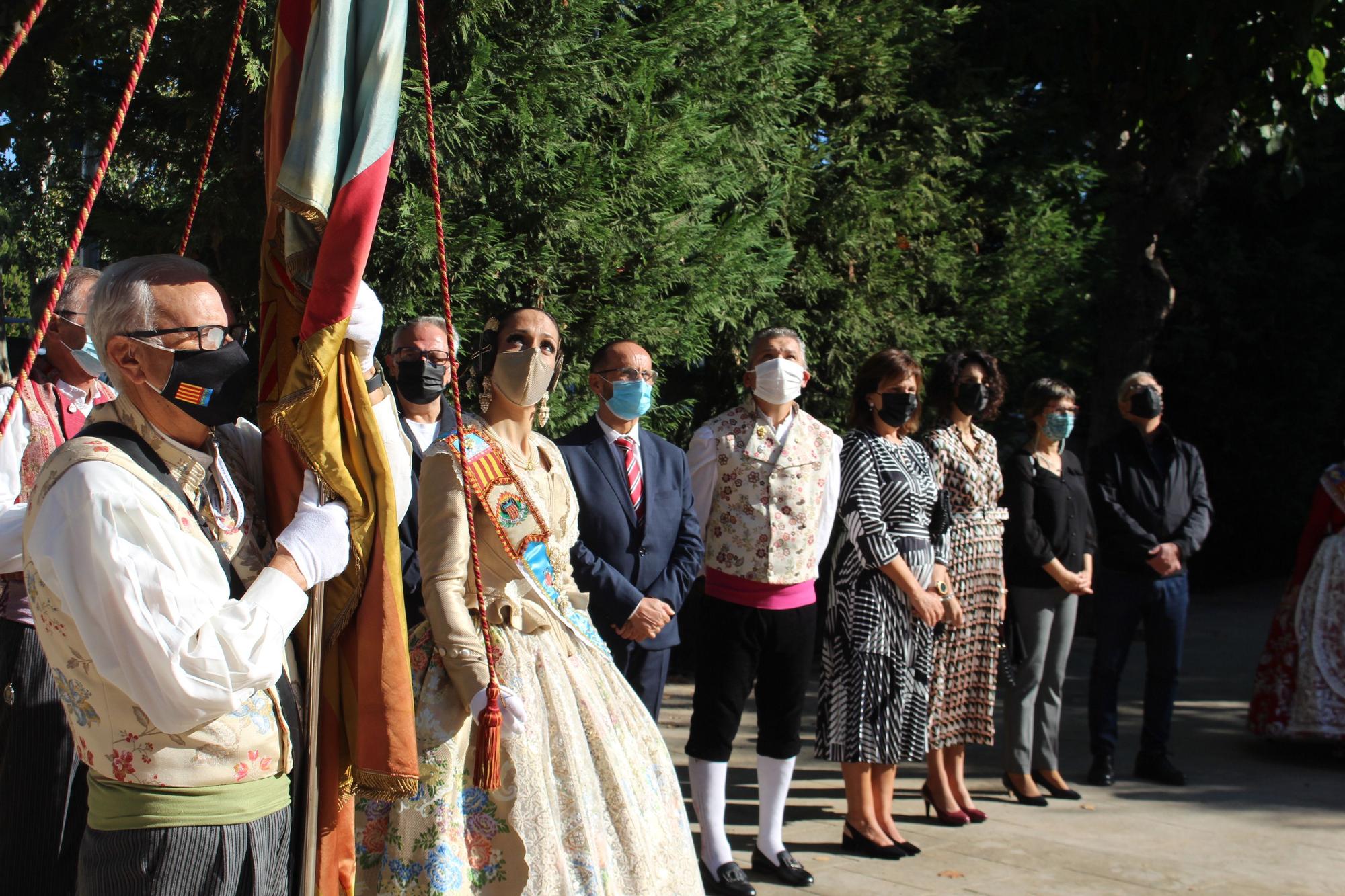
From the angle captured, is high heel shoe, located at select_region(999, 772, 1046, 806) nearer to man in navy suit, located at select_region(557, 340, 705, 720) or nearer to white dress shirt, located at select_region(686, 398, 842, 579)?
white dress shirt, located at select_region(686, 398, 842, 579)

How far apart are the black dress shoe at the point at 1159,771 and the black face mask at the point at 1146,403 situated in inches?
→ 69.6

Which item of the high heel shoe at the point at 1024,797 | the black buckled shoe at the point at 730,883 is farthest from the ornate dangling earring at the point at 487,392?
the high heel shoe at the point at 1024,797

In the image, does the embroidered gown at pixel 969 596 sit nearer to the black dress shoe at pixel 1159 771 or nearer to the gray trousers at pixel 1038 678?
the gray trousers at pixel 1038 678

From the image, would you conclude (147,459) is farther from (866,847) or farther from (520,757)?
(866,847)

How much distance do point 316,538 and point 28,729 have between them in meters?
1.48

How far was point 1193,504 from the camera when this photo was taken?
6926 mm

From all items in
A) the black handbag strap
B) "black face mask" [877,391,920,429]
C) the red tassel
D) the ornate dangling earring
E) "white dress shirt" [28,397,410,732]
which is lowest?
the red tassel

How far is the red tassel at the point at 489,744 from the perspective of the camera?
3.12 meters

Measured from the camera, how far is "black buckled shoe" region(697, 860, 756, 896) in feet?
15.8

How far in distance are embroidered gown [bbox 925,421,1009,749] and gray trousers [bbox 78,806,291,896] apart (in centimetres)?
401

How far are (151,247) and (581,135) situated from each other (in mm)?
2058

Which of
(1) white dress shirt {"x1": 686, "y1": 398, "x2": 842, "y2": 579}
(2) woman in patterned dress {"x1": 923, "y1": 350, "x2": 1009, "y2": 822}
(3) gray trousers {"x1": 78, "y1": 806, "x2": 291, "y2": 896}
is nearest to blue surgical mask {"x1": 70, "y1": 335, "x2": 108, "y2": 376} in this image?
(3) gray trousers {"x1": 78, "y1": 806, "x2": 291, "y2": 896}

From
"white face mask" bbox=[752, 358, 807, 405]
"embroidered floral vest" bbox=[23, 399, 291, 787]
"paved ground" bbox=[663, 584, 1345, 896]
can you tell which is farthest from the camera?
"white face mask" bbox=[752, 358, 807, 405]

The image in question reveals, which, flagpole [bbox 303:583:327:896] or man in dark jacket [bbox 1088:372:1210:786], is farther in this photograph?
man in dark jacket [bbox 1088:372:1210:786]
